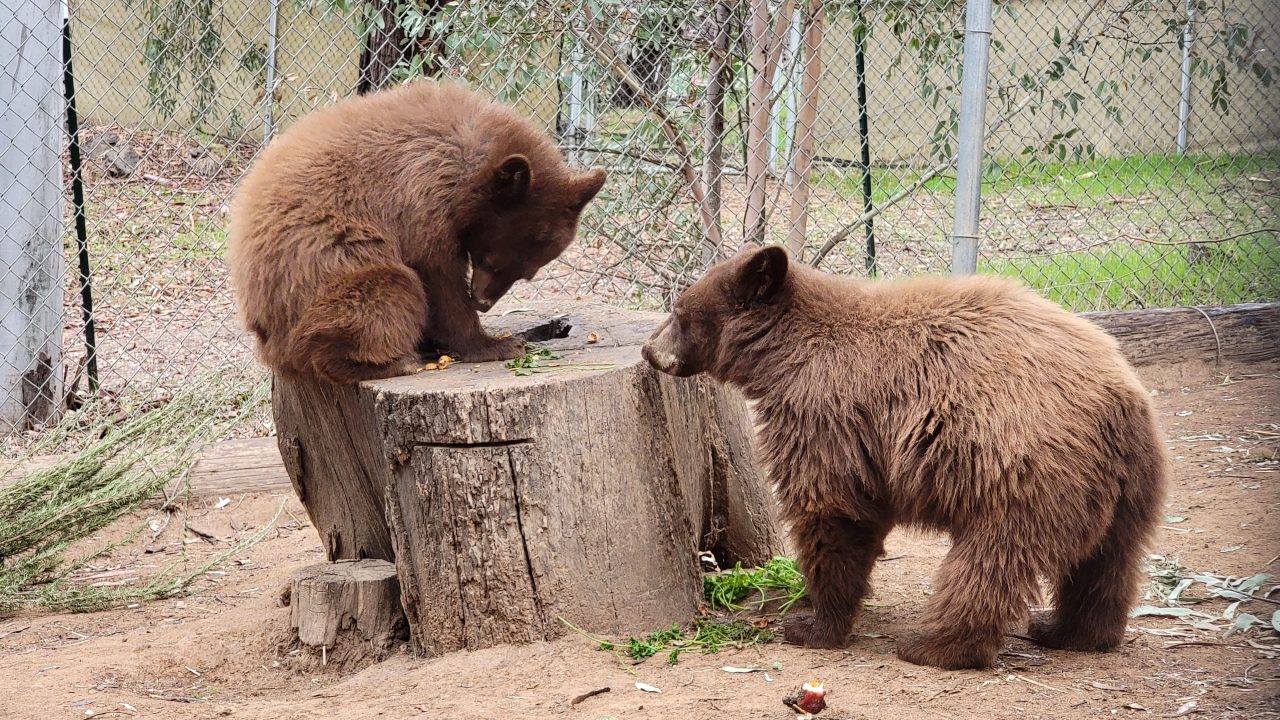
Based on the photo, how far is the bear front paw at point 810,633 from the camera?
4234mm

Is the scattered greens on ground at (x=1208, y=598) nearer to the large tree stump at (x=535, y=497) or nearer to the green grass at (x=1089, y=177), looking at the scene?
the large tree stump at (x=535, y=497)

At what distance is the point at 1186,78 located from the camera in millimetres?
9266

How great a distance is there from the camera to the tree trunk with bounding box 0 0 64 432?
699 cm

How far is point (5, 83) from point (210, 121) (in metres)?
3.30

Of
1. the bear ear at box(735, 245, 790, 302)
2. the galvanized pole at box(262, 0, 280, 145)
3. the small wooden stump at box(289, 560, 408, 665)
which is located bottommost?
the small wooden stump at box(289, 560, 408, 665)

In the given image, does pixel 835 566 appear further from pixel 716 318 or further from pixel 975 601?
pixel 716 318

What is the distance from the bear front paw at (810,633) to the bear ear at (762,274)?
3.95 ft

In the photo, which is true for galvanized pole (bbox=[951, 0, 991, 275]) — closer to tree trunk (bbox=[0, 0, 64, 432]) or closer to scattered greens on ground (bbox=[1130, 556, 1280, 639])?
scattered greens on ground (bbox=[1130, 556, 1280, 639])

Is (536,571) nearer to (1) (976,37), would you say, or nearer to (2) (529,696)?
(2) (529,696)

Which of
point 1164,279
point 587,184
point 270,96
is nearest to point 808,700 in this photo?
point 587,184

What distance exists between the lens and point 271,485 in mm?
7082

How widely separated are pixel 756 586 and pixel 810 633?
0.70m

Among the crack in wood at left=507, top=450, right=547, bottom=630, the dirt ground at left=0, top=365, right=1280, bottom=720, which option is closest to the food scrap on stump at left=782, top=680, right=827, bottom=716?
the dirt ground at left=0, top=365, right=1280, bottom=720

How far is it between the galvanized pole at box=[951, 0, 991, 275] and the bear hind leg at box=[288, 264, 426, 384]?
10.9 feet
